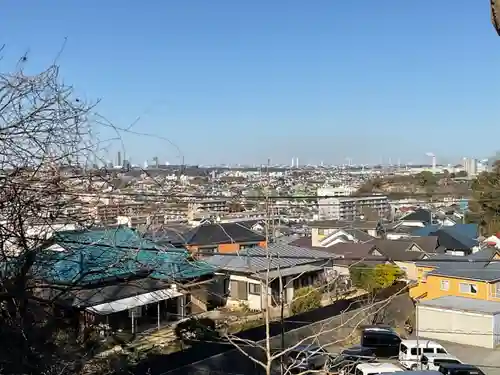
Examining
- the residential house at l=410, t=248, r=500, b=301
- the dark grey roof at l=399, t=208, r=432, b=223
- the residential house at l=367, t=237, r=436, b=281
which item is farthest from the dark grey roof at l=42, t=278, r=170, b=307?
the dark grey roof at l=399, t=208, r=432, b=223

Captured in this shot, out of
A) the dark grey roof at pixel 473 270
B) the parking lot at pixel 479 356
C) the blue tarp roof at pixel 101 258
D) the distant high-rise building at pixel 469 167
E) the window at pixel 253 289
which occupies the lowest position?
the parking lot at pixel 479 356

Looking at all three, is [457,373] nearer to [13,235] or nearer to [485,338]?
[485,338]

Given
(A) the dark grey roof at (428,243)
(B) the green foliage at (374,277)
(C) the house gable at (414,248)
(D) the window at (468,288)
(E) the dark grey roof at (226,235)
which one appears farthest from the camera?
(A) the dark grey roof at (428,243)

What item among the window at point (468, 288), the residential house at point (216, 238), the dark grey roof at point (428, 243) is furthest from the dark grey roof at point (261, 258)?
the dark grey roof at point (428, 243)

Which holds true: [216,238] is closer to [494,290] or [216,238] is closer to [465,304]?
[465,304]

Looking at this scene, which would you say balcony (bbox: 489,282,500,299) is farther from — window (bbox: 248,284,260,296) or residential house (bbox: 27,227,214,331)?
residential house (bbox: 27,227,214,331)

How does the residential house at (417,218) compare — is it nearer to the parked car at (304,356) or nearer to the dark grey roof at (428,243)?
the dark grey roof at (428,243)

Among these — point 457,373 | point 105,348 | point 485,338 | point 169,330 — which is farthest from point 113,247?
point 485,338

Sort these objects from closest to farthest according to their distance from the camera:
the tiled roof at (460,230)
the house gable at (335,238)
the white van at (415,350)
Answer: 1. the white van at (415,350)
2. the house gable at (335,238)
3. the tiled roof at (460,230)
